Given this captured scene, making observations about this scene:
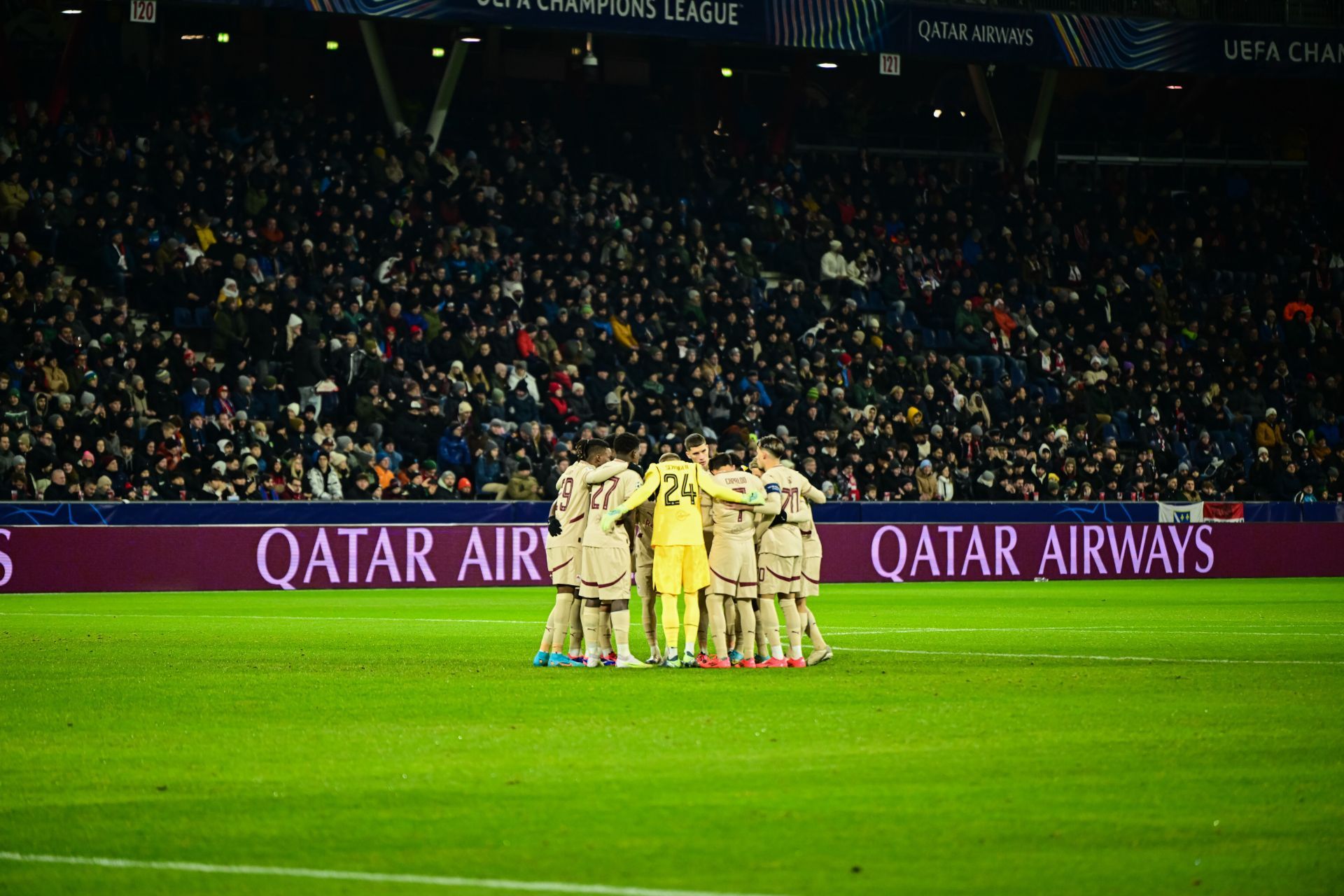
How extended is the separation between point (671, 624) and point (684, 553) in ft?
2.03

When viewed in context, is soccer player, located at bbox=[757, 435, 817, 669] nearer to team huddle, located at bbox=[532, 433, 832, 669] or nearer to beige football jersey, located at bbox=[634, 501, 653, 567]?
team huddle, located at bbox=[532, 433, 832, 669]

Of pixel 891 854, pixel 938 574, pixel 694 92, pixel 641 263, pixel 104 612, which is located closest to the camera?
pixel 891 854

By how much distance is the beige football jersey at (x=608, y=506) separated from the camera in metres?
15.5

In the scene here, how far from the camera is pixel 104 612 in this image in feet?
75.5

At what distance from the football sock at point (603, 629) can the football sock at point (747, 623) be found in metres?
1.09

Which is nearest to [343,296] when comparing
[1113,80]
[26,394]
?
[26,394]

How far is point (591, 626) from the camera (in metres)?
15.8

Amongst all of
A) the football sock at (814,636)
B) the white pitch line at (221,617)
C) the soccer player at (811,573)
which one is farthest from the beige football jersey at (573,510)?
the white pitch line at (221,617)

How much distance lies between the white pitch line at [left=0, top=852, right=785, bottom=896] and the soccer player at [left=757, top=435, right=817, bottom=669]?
8.59m

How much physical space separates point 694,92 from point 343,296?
46.2 ft

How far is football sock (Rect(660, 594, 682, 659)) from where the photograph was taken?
15594 mm

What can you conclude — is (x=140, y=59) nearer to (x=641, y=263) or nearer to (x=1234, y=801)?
(x=641, y=263)

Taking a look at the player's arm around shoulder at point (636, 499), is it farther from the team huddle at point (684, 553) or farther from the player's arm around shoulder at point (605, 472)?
the player's arm around shoulder at point (605, 472)

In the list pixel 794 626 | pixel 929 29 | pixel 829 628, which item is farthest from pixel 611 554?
pixel 929 29
